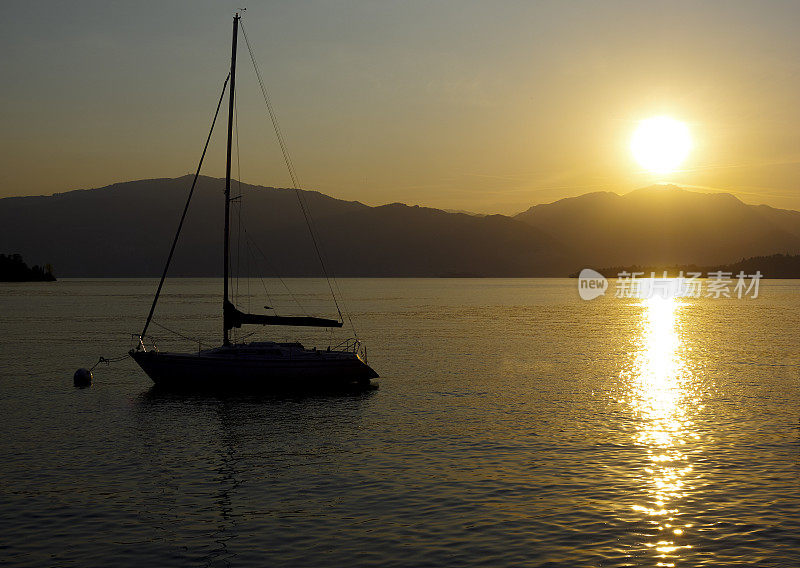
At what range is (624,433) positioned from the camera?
1289 inches

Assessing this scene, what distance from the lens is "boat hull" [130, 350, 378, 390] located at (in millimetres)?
42969

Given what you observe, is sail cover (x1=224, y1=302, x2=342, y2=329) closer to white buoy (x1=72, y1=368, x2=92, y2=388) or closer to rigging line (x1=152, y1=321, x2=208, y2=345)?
white buoy (x1=72, y1=368, x2=92, y2=388)

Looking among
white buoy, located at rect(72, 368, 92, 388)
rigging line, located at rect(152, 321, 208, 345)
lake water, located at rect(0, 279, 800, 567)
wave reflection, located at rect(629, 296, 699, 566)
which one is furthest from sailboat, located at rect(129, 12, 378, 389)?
rigging line, located at rect(152, 321, 208, 345)

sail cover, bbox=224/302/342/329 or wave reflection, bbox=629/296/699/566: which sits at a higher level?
sail cover, bbox=224/302/342/329

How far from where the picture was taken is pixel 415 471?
26.1m

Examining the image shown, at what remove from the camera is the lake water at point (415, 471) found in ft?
61.6

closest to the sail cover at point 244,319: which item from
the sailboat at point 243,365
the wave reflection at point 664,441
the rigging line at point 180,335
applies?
the sailboat at point 243,365

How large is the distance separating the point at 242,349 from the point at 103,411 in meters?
8.57

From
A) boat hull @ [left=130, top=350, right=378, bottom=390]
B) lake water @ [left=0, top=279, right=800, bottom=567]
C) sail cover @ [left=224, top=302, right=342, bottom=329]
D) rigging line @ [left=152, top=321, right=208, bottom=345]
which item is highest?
sail cover @ [left=224, top=302, right=342, bottom=329]

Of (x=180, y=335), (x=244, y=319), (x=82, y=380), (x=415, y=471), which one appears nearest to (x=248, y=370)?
(x=244, y=319)

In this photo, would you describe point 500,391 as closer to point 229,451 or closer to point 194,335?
point 229,451

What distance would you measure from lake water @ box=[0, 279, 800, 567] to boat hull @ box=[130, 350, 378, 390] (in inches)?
51.6

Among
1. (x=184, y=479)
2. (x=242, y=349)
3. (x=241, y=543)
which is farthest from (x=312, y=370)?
(x=241, y=543)

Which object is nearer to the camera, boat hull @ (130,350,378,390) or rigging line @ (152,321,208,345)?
boat hull @ (130,350,378,390)
